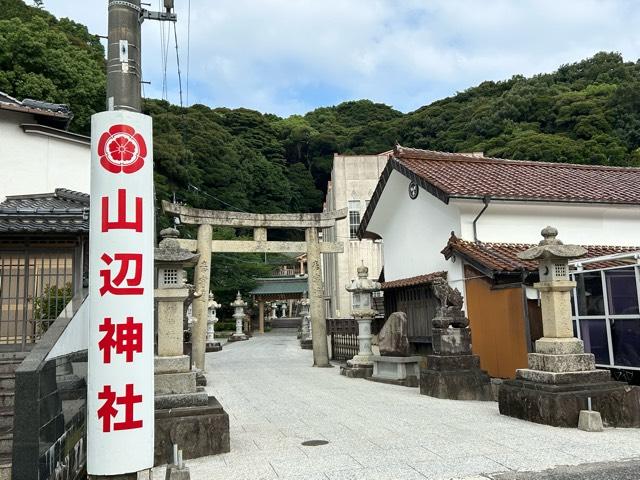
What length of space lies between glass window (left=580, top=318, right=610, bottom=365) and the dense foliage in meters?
25.3

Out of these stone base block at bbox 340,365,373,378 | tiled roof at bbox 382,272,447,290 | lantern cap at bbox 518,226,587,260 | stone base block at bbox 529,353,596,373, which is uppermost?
lantern cap at bbox 518,226,587,260

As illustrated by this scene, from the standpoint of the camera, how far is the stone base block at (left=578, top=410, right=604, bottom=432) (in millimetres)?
7418

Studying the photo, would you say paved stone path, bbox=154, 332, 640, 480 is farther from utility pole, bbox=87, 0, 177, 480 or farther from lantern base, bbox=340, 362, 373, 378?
lantern base, bbox=340, 362, 373, 378

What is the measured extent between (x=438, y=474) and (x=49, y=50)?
1119 inches

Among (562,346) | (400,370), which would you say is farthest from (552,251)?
(400,370)

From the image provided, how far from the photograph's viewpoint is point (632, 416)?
783 centimetres

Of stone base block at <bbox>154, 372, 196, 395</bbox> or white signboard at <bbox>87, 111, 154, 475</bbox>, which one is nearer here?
white signboard at <bbox>87, 111, 154, 475</bbox>

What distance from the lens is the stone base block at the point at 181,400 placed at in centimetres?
685

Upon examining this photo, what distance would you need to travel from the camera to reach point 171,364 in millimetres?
7402

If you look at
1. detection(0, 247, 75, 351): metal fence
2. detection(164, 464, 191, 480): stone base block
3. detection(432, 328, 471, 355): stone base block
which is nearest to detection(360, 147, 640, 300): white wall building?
detection(432, 328, 471, 355): stone base block

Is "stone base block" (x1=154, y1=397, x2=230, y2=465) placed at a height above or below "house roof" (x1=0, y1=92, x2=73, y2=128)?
below

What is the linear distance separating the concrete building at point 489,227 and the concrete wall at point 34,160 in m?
9.97

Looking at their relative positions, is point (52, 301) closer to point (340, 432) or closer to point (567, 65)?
point (340, 432)

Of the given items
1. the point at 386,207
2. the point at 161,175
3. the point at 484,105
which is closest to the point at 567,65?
the point at 484,105
